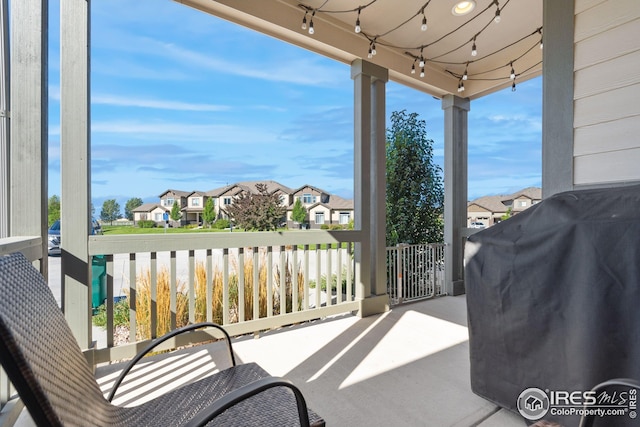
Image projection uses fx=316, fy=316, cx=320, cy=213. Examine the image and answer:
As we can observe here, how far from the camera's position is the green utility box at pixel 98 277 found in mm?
2525

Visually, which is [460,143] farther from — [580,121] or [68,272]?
[68,272]

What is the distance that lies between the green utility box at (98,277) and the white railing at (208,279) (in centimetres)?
10

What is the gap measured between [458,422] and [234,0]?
3.54m

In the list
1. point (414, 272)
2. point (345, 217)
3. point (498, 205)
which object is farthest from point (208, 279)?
point (498, 205)

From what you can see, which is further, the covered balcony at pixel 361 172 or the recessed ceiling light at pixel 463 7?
the recessed ceiling light at pixel 463 7

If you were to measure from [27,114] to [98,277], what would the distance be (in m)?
1.38

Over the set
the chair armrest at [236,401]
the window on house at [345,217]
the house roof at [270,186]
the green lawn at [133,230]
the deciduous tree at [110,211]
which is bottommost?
the chair armrest at [236,401]

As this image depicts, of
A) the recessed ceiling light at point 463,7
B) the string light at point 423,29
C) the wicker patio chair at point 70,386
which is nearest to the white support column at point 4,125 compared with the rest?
the wicker patio chair at point 70,386

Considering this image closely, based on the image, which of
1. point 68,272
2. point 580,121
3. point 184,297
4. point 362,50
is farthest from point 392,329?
point 362,50

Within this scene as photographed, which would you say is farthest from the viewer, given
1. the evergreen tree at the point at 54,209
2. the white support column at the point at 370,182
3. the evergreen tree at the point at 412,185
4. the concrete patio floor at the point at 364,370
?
the evergreen tree at the point at 412,185

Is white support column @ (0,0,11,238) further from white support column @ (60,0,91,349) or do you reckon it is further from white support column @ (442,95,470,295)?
white support column @ (442,95,470,295)

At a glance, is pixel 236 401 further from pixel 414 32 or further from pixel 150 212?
pixel 414 32

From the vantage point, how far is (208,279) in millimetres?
2859

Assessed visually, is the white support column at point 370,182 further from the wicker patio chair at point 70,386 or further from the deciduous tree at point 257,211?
the wicker patio chair at point 70,386
